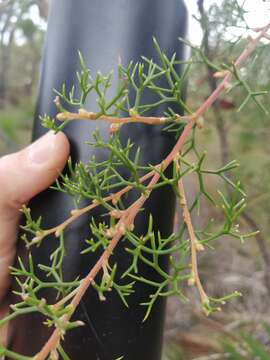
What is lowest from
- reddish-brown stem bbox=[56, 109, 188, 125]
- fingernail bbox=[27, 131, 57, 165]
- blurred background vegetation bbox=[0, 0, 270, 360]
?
blurred background vegetation bbox=[0, 0, 270, 360]

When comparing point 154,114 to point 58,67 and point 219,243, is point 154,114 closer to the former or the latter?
point 58,67

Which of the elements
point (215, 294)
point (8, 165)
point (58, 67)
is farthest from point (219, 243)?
point (58, 67)

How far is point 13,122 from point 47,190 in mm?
1458

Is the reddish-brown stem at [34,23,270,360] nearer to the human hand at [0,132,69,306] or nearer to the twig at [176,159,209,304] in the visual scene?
the twig at [176,159,209,304]

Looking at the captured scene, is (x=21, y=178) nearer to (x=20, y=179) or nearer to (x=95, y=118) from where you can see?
(x=20, y=179)

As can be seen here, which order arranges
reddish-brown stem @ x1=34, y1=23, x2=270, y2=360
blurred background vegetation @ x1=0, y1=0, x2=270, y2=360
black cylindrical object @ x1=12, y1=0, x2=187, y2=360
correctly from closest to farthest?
reddish-brown stem @ x1=34, y1=23, x2=270, y2=360 → black cylindrical object @ x1=12, y1=0, x2=187, y2=360 → blurred background vegetation @ x1=0, y1=0, x2=270, y2=360

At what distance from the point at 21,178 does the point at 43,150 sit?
77 mm

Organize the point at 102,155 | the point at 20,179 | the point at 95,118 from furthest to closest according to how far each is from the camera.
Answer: the point at 20,179
the point at 102,155
the point at 95,118

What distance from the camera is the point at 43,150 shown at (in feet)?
2.02

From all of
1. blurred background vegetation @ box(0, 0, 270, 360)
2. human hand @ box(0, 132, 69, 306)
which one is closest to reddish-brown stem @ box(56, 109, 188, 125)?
human hand @ box(0, 132, 69, 306)

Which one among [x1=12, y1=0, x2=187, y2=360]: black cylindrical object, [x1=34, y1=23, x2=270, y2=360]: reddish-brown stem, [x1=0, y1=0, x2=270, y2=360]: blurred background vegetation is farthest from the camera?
[x1=0, y1=0, x2=270, y2=360]: blurred background vegetation

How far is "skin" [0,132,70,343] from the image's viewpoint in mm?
581

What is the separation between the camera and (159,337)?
0.59 meters

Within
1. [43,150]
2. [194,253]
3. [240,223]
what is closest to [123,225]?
[194,253]
